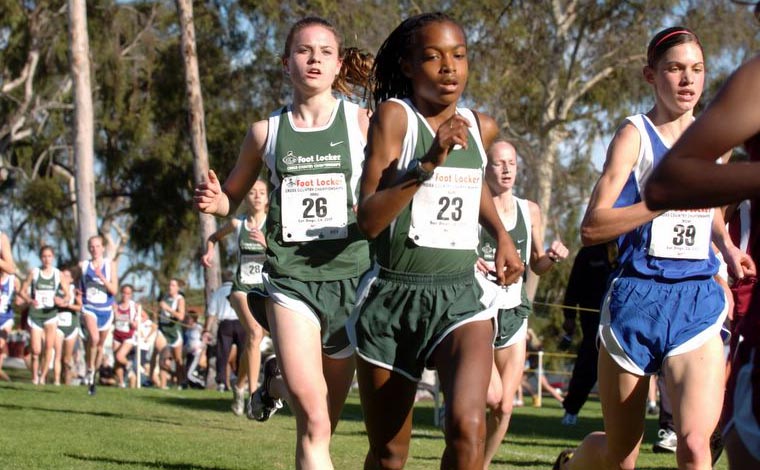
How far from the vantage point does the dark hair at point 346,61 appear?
21.2 ft

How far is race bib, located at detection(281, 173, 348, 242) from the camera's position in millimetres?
6191

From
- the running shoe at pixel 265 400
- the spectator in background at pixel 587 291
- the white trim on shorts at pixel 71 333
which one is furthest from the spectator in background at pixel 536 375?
the white trim on shorts at pixel 71 333

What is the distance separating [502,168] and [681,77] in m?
2.76

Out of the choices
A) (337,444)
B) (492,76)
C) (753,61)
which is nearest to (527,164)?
(492,76)

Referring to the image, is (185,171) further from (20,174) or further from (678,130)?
(678,130)

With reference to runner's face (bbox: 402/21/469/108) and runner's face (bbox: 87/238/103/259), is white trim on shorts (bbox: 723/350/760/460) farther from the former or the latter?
runner's face (bbox: 87/238/103/259)

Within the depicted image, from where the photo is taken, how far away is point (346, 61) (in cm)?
658

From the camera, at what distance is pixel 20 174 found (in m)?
38.2

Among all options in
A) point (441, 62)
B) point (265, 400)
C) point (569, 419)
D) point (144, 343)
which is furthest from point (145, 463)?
point (144, 343)

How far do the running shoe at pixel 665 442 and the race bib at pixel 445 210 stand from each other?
589 cm

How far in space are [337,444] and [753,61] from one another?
8001 millimetres

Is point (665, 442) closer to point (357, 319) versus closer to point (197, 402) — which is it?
point (357, 319)

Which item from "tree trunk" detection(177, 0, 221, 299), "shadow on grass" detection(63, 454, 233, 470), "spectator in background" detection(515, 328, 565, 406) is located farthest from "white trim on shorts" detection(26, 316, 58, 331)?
"shadow on grass" detection(63, 454, 233, 470)

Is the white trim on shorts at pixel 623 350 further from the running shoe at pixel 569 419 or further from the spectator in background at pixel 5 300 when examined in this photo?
the spectator in background at pixel 5 300
